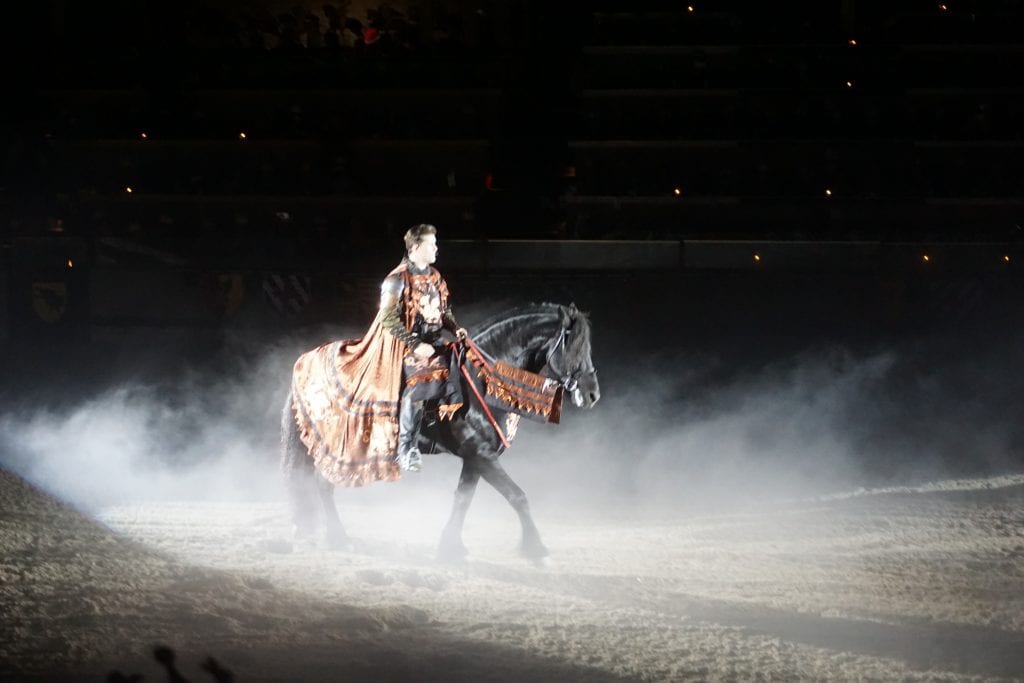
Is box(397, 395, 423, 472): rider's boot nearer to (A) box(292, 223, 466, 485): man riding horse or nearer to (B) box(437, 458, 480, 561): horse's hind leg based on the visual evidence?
(A) box(292, 223, 466, 485): man riding horse

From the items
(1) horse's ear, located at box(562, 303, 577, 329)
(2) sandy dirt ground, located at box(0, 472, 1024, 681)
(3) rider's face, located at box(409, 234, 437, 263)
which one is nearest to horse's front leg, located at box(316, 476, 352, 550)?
(2) sandy dirt ground, located at box(0, 472, 1024, 681)

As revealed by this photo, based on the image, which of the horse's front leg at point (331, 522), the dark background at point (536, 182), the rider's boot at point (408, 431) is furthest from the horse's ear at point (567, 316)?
the dark background at point (536, 182)

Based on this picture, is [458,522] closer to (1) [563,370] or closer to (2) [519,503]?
(2) [519,503]

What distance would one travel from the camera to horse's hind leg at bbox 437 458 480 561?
8.61m

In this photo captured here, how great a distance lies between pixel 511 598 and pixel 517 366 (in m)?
1.86

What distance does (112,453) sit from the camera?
1231 centimetres

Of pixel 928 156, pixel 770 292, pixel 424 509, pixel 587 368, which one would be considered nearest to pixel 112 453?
pixel 424 509

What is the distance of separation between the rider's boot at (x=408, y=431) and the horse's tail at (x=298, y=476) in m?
1.11

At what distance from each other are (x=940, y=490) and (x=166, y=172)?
1206 centimetres

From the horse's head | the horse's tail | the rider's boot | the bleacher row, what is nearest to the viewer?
the rider's boot

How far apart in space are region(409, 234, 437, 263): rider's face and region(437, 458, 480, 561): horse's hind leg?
152cm

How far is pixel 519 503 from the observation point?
341 inches

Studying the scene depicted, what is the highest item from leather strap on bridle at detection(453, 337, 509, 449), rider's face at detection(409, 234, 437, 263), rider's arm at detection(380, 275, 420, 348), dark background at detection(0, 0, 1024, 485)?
dark background at detection(0, 0, 1024, 485)

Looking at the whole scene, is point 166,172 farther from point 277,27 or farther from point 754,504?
point 754,504
